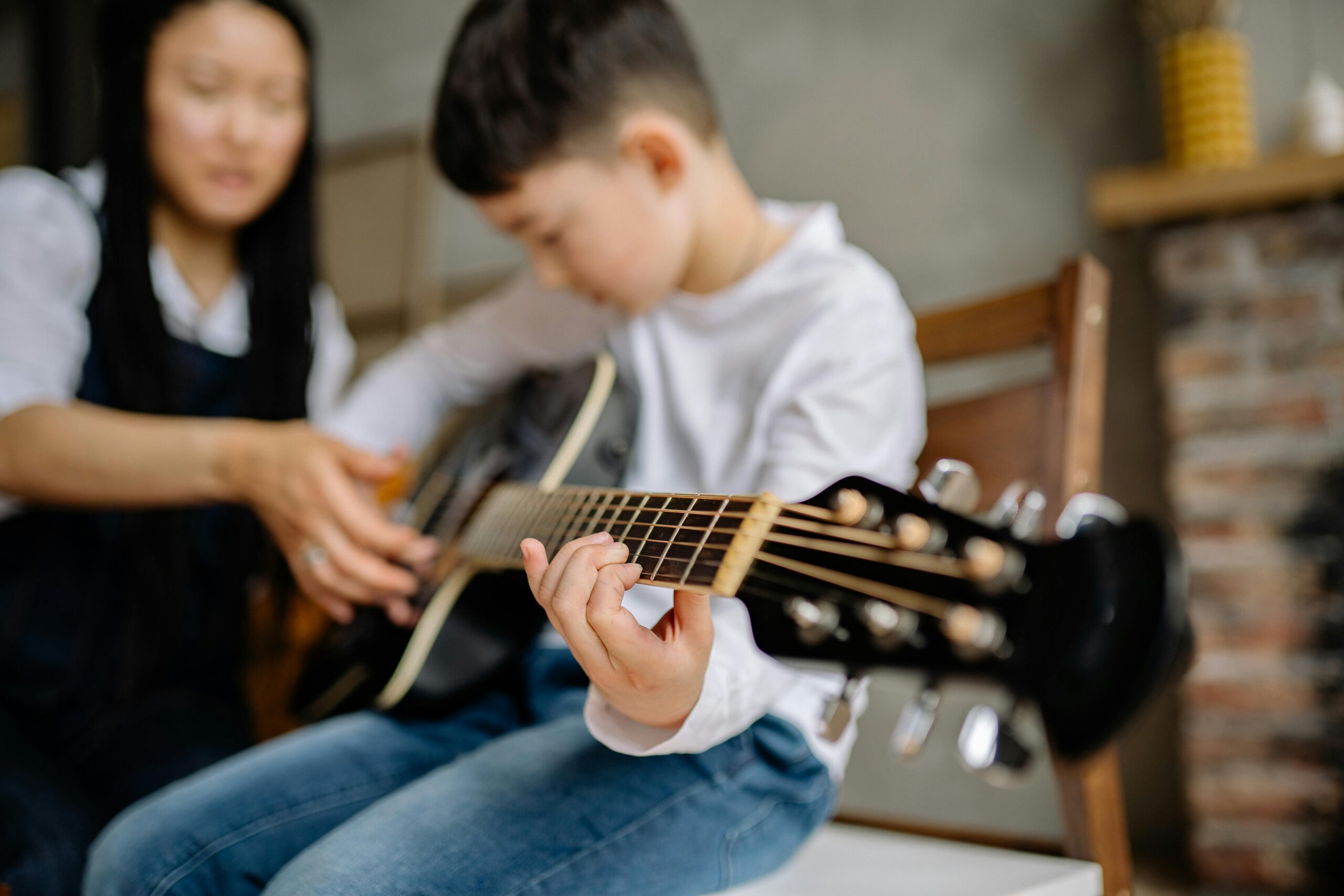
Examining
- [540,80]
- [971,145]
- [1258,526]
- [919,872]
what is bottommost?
[1258,526]

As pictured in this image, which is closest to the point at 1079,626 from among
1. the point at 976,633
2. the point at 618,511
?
the point at 976,633

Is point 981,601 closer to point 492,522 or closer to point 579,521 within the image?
point 579,521

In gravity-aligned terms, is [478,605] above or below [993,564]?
below

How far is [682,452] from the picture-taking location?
88 centimetres

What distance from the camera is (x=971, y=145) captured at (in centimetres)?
182

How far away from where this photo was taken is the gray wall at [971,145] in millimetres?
1670

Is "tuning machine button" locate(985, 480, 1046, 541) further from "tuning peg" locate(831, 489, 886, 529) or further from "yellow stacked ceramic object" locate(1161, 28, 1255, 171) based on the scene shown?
"yellow stacked ceramic object" locate(1161, 28, 1255, 171)

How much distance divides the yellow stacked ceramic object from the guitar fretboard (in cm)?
124

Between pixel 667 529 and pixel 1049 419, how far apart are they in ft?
1.47

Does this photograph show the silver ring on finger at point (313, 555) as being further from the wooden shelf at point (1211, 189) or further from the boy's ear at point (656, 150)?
the wooden shelf at point (1211, 189)

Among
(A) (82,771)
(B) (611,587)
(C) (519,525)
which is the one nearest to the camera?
(B) (611,587)

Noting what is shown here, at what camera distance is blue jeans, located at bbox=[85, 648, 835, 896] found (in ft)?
1.92

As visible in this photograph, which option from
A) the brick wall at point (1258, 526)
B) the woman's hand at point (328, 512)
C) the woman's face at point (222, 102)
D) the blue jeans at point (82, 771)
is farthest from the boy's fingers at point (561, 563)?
the brick wall at point (1258, 526)

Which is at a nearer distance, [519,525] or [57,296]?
[519,525]
